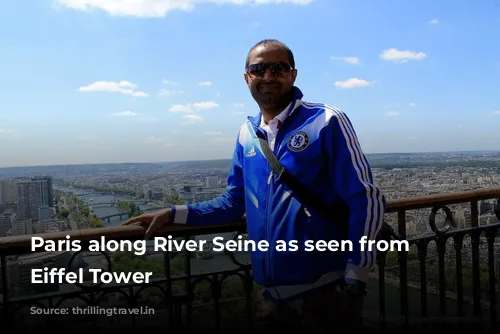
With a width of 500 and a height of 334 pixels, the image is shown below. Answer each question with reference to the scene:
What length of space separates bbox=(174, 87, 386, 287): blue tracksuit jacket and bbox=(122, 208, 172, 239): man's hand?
0.51 meters

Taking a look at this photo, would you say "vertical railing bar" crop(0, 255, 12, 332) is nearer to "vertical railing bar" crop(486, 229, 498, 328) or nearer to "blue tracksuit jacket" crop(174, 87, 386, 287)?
"blue tracksuit jacket" crop(174, 87, 386, 287)

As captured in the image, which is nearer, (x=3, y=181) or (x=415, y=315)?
(x=415, y=315)

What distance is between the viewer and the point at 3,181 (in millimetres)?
8055

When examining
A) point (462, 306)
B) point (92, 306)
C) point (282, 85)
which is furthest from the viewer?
point (462, 306)

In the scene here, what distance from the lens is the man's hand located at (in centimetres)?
225

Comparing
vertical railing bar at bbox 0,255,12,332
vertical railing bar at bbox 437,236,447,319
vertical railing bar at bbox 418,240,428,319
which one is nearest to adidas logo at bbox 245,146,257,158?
vertical railing bar at bbox 0,255,12,332

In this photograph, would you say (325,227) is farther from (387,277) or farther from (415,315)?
(415,315)

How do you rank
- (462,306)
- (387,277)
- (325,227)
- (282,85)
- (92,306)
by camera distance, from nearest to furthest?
(325,227)
(282,85)
(92,306)
(387,277)
(462,306)

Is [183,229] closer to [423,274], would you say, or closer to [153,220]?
[153,220]

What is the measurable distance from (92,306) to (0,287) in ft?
1.49

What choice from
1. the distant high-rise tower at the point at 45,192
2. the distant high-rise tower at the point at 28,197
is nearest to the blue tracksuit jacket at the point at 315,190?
the distant high-rise tower at the point at 28,197

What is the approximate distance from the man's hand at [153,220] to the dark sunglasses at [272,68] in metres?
0.89

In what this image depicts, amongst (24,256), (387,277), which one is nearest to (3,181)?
(24,256)

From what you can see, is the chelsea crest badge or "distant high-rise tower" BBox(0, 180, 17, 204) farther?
"distant high-rise tower" BBox(0, 180, 17, 204)
